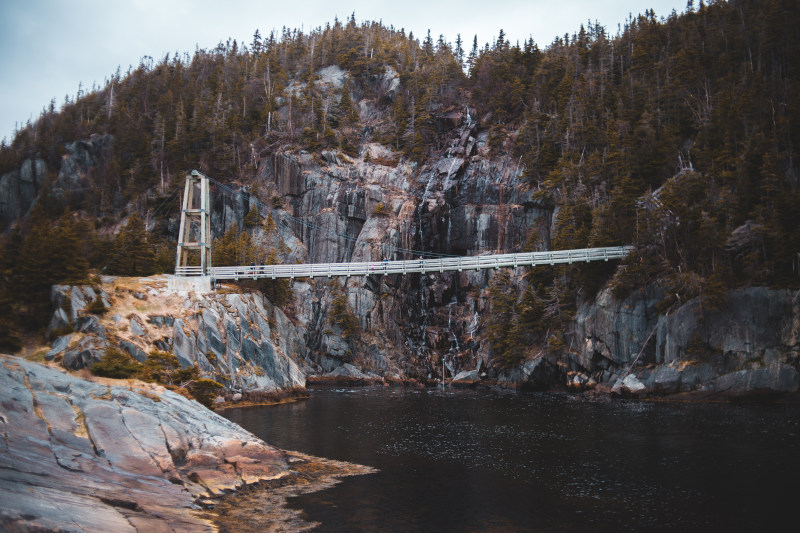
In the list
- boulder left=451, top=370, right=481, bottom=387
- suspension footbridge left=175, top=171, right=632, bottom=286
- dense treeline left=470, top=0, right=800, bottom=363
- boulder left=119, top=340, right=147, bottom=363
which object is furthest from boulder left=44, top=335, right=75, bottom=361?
boulder left=451, top=370, right=481, bottom=387

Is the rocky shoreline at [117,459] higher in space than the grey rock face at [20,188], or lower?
lower

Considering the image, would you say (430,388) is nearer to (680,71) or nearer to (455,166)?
(455,166)

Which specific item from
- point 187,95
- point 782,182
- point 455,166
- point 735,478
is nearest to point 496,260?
point 782,182

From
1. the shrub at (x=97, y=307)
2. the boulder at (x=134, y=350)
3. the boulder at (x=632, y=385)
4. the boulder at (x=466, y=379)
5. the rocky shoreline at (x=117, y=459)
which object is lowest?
the boulder at (x=466, y=379)

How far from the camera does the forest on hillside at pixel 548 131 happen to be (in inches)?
1598

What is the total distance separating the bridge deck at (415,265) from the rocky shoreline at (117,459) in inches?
1025

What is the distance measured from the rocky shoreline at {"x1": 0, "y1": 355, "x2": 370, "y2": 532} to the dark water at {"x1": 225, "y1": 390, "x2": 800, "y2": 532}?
2.98 meters

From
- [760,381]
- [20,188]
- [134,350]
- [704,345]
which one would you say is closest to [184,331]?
[134,350]

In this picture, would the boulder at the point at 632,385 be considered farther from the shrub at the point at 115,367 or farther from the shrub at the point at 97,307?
the shrub at the point at 97,307

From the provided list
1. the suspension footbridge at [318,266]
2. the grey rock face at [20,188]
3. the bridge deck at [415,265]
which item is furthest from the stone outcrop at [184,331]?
the grey rock face at [20,188]

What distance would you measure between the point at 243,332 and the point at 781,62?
6052cm

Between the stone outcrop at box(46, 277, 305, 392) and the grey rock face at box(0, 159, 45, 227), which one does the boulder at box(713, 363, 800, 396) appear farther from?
the grey rock face at box(0, 159, 45, 227)

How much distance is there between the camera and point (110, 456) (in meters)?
15.9

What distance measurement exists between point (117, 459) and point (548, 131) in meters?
67.1
